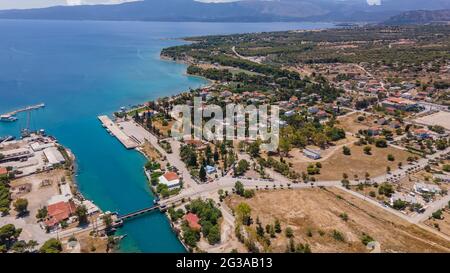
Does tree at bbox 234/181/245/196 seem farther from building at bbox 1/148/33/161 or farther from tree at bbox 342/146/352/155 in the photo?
building at bbox 1/148/33/161

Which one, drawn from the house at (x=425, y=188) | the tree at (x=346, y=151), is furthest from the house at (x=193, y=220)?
the tree at (x=346, y=151)

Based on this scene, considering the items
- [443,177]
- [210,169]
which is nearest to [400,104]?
[443,177]

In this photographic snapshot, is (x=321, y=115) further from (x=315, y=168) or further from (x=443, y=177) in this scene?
(x=443, y=177)

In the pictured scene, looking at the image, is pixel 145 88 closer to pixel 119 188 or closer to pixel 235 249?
pixel 119 188

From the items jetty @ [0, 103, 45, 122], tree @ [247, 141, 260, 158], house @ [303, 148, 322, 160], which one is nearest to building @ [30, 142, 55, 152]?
jetty @ [0, 103, 45, 122]

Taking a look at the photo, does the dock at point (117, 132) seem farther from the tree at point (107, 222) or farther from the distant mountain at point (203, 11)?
the distant mountain at point (203, 11)

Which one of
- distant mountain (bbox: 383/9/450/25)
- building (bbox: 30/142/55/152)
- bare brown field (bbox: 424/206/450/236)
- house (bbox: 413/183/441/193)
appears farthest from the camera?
distant mountain (bbox: 383/9/450/25)
